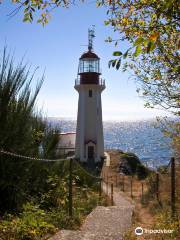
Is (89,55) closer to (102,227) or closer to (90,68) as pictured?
(90,68)

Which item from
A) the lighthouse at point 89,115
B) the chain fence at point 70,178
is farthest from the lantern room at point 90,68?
the chain fence at point 70,178

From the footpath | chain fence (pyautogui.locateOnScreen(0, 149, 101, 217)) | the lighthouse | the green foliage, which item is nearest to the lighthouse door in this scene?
the lighthouse

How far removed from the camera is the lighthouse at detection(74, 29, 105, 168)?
30391 mm

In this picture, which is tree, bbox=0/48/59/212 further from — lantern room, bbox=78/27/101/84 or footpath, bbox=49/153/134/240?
lantern room, bbox=78/27/101/84

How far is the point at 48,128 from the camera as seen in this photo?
→ 9898mm

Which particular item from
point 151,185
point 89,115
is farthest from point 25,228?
point 89,115

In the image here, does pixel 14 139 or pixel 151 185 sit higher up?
pixel 14 139

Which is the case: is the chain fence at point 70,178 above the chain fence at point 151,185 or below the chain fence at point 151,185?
above

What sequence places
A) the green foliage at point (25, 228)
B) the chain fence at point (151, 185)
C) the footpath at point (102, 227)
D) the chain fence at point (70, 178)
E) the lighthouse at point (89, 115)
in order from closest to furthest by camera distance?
the green foliage at point (25, 228) → the footpath at point (102, 227) → the chain fence at point (70, 178) → the chain fence at point (151, 185) → the lighthouse at point (89, 115)

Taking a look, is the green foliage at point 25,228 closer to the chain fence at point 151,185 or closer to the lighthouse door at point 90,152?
the chain fence at point 151,185

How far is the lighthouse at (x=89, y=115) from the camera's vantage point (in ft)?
99.7

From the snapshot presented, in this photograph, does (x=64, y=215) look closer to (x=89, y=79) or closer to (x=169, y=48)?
(x=169, y=48)

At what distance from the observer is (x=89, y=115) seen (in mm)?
30469

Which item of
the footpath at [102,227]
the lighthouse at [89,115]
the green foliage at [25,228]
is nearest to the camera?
the green foliage at [25,228]
